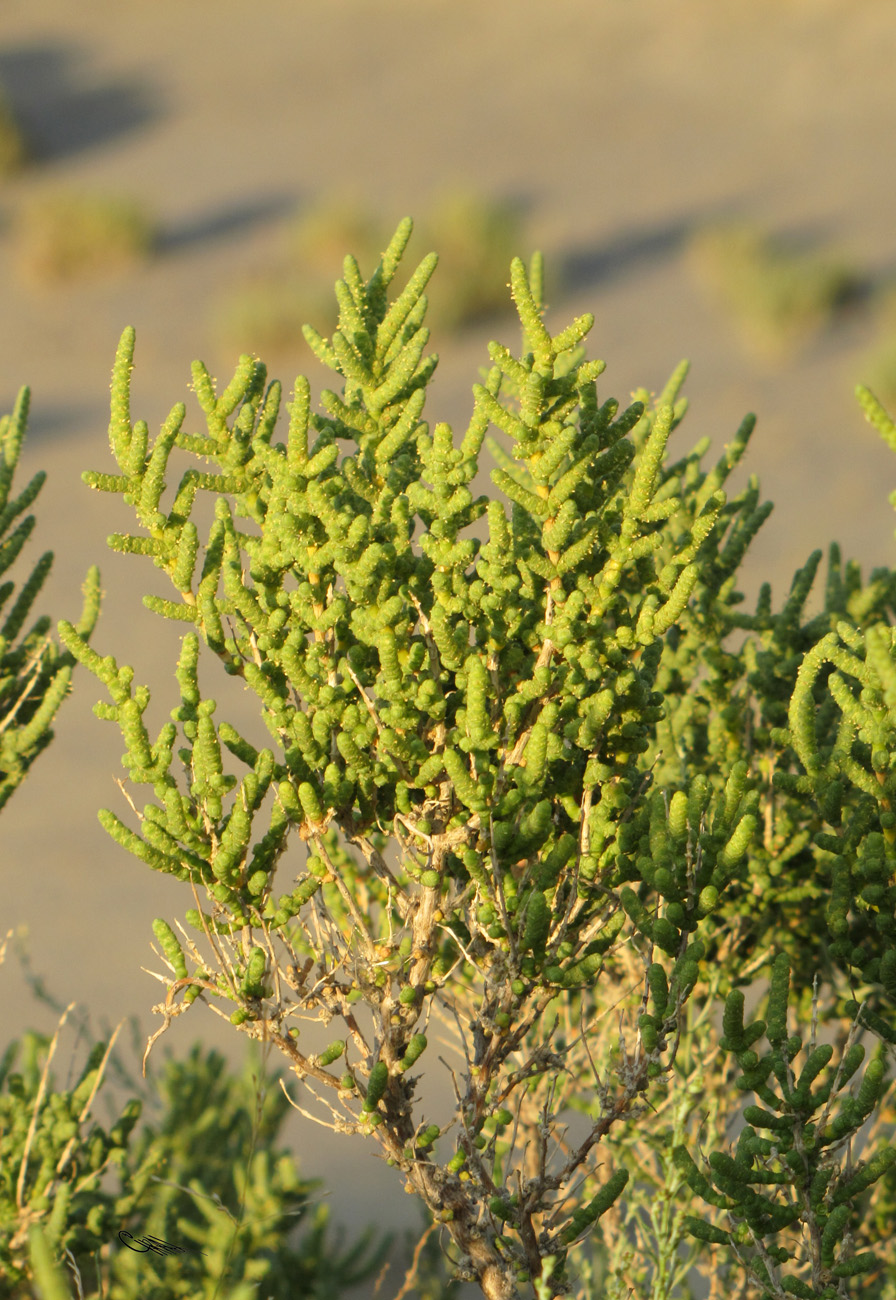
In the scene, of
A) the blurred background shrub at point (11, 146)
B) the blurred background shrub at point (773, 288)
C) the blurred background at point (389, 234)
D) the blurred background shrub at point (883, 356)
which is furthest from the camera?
the blurred background shrub at point (11, 146)

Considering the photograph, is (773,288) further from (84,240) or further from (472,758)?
(472,758)

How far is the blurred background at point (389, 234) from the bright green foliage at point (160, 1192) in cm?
209

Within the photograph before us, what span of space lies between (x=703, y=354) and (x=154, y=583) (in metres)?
9.29

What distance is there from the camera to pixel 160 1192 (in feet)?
14.6

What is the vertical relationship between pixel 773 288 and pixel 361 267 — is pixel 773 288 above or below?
above

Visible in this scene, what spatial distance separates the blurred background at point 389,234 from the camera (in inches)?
492

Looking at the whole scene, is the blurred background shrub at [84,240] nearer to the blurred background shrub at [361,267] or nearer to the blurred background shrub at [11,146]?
the blurred background shrub at [361,267]

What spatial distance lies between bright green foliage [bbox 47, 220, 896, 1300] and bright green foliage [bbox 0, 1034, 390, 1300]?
1.72 feet

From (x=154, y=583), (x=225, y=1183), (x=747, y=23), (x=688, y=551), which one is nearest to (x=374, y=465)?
(x=688, y=551)

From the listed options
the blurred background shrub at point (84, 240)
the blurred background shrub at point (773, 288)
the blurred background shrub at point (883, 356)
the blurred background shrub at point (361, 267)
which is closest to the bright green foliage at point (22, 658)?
the blurred background shrub at point (883, 356)

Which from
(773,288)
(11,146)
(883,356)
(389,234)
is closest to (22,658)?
(883,356)

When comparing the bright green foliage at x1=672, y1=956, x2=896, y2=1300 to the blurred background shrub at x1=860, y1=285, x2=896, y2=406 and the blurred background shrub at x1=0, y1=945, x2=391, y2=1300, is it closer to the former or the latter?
the blurred background shrub at x1=0, y1=945, x2=391, y2=1300

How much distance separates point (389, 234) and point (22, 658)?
1956 cm

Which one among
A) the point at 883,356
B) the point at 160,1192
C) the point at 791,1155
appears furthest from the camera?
the point at 883,356
